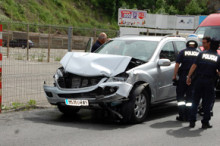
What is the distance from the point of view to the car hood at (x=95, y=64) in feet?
24.8

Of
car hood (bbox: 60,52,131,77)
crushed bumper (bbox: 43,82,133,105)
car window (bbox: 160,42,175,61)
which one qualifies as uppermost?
car window (bbox: 160,42,175,61)

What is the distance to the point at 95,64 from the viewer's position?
784 centimetres

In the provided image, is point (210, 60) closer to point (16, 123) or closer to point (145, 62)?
point (145, 62)

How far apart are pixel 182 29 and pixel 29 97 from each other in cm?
4943

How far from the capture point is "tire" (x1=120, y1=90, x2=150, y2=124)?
7425 millimetres

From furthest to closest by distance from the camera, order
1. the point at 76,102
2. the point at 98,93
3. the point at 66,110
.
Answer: the point at 66,110
the point at 76,102
the point at 98,93

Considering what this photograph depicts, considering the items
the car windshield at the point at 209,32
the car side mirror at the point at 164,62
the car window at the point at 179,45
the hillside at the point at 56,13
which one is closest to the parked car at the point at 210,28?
the car windshield at the point at 209,32

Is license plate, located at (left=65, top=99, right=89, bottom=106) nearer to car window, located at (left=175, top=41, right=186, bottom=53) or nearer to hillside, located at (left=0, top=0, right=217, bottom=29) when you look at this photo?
car window, located at (left=175, top=41, right=186, bottom=53)

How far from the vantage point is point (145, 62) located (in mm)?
8203

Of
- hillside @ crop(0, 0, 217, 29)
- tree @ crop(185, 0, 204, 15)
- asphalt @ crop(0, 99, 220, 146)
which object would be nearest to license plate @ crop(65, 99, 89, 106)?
asphalt @ crop(0, 99, 220, 146)

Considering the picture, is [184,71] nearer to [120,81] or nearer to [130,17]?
[120,81]

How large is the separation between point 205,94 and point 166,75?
4.28 feet

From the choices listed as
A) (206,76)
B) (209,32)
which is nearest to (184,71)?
(206,76)

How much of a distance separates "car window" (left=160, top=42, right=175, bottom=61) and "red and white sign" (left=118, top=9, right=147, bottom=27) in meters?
38.4
